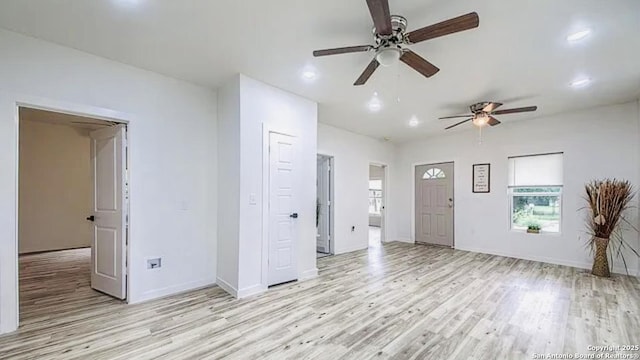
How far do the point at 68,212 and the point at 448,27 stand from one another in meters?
8.09

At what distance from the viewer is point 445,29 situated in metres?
2.00

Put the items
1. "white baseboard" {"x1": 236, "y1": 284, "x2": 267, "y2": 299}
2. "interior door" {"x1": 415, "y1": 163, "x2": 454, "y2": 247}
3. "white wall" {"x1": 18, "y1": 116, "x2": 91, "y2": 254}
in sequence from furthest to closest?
"interior door" {"x1": 415, "y1": 163, "x2": 454, "y2": 247} < "white wall" {"x1": 18, "y1": 116, "x2": 91, "y2": 254} < "white baseboard" {"x1": 236, "y1": 284, "x2": 267, "y2": 299}

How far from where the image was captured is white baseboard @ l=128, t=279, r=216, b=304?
3.26 metres

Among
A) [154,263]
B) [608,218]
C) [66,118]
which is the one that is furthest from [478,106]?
[66,118]

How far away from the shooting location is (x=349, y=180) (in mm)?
6266

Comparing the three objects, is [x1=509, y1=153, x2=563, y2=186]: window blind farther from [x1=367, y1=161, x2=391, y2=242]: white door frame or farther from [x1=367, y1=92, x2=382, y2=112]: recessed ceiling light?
[x1=367, y1=92, x2=382, y2=112]: recessed ceiling light

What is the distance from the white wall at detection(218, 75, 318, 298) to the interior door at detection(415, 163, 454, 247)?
410 centimetres

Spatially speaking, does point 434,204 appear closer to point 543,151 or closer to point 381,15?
point 543,151

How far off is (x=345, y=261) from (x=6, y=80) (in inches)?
194

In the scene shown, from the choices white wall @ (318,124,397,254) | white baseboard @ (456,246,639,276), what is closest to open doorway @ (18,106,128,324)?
white wall @ (318,124,397,254)

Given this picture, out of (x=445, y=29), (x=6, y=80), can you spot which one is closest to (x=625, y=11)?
(x=445, y=29)

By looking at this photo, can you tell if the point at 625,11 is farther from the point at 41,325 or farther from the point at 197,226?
the point at 41,325

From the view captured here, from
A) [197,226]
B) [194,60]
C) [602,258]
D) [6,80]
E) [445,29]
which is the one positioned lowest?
[602,258]

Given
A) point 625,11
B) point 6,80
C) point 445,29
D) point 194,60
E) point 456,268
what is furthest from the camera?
point 456,268
